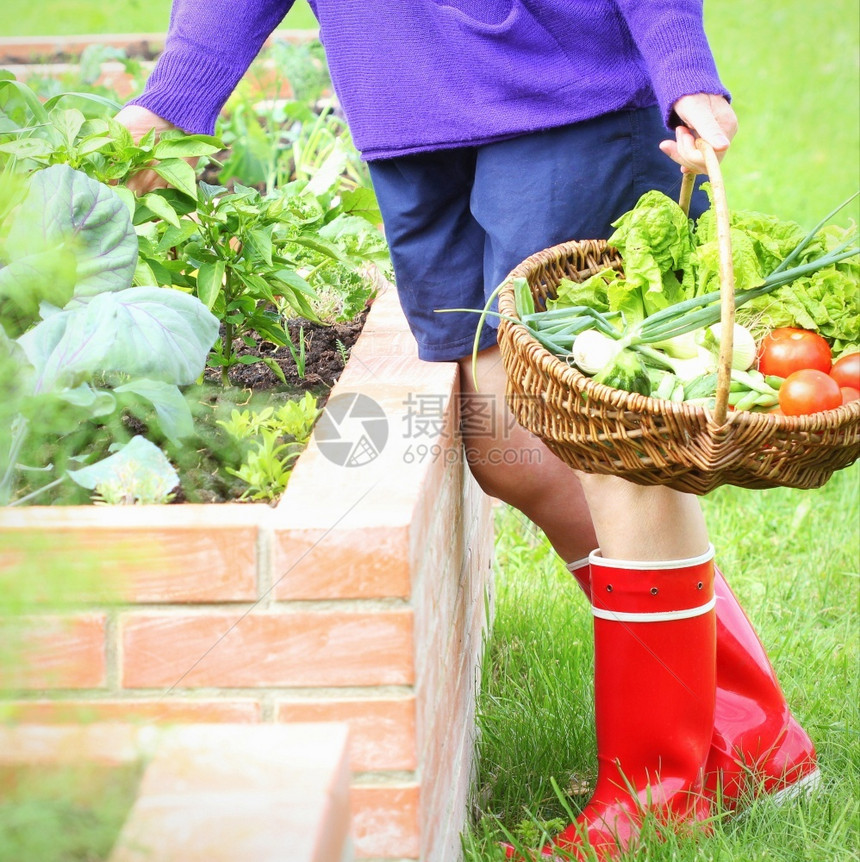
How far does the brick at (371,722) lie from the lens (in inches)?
44.4

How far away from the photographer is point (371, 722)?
1129 mm

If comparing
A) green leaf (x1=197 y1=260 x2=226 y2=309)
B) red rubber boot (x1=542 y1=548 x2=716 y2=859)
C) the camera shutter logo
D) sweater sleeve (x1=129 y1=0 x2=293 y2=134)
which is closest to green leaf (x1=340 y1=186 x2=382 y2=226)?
sweater sleeve (x1=129 y1=0 x2=293 y2=134)

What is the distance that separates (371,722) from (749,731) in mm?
832

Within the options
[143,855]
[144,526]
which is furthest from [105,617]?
[143,855]

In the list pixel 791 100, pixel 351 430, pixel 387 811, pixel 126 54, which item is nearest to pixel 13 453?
pixel 351 430

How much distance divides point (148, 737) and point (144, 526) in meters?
0.32

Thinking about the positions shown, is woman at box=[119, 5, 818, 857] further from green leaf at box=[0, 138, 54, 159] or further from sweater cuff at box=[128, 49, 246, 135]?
green leaf at box=[0, 138, 54, 159]

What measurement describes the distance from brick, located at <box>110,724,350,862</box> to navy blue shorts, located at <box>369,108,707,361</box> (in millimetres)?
946

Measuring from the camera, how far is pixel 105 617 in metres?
1.12

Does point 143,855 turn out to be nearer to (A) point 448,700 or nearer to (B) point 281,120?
→ (A) point 448,700

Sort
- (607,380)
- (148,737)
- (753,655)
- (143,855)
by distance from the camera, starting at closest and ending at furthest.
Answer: (143,855) < (148,737) < (607,380) < (753,655)

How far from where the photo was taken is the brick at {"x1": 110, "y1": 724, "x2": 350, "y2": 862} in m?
0.72

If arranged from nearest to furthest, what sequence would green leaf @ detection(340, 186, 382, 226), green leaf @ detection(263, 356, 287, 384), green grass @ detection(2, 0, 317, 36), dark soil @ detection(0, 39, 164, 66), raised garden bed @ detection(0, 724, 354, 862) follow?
raised garden bed @ detection(0, 724, 354, 862), green leaf @ detection(263, 356, 287, 384), green leaf @ detection(340, 186, 382, 226), dark soil @ detection(0, 39, 164, 66), green grass @ detection(2, 0, 317, 36)

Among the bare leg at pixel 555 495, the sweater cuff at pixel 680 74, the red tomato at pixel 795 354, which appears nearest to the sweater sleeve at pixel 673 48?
the sweater cuff at pixel 680 74
